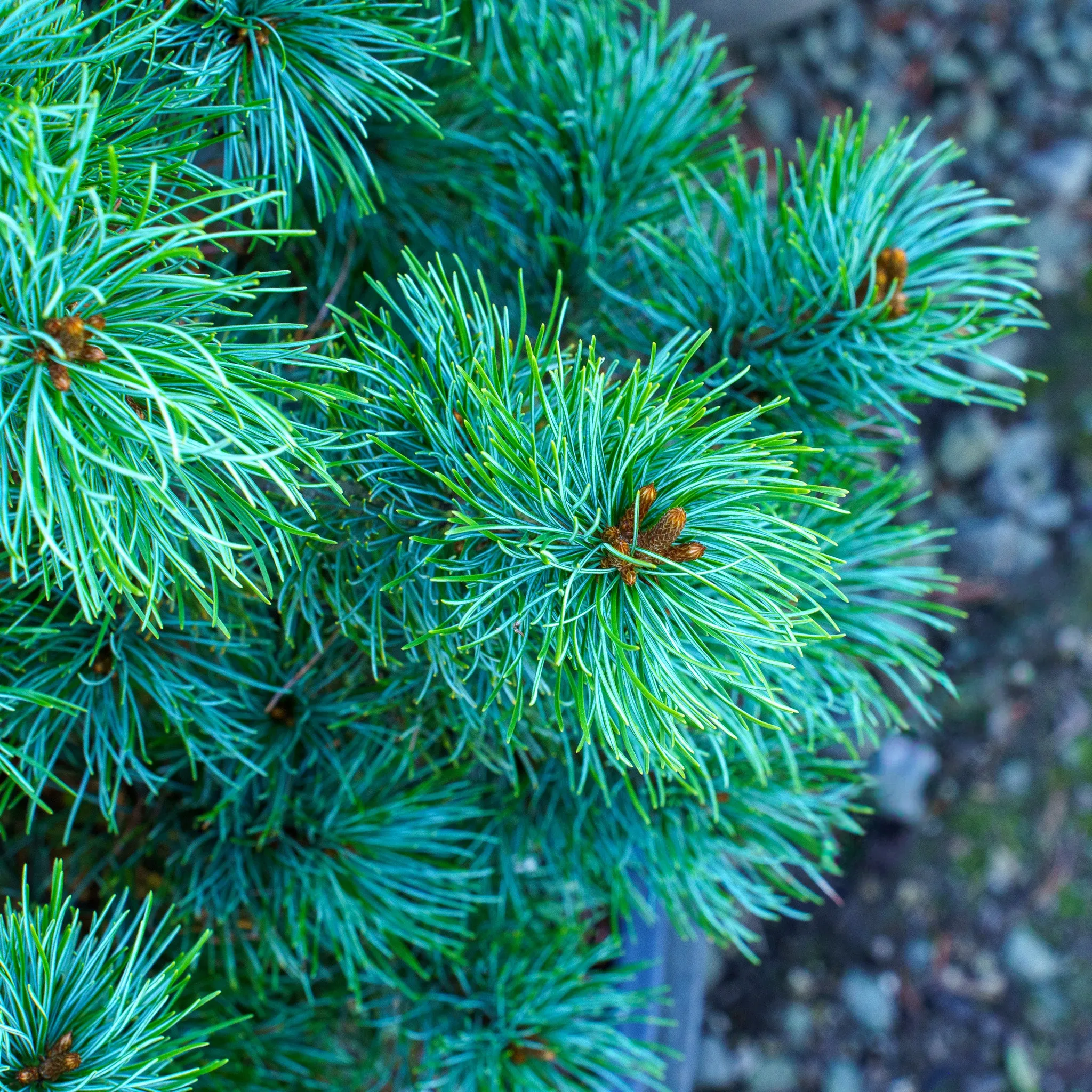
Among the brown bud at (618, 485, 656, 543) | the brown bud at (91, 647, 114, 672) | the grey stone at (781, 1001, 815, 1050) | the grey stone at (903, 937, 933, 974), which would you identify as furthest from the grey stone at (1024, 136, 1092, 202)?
the brown bud at (91, 647, 114, 672)

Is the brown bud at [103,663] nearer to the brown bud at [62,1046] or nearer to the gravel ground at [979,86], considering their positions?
the brown bud at [62,1046]

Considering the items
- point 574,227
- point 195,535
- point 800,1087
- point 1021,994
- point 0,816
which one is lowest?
point 800,1087

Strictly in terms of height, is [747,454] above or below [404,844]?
above

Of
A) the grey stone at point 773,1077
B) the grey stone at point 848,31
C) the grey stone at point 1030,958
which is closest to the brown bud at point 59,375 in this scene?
the grey stone at point 773,1077

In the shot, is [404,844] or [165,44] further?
[404,844]

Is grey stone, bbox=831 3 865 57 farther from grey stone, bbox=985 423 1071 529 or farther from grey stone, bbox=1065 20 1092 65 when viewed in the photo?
grey stone, bbox=985 423 1071 529

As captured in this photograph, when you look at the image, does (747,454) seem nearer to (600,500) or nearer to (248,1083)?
(600,500)

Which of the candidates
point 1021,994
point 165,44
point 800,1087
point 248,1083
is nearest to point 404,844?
point 248,1083

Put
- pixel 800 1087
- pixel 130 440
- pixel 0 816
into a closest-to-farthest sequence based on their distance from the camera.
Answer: pixel 130 440 < pixel 0 816 < pixel 800 1087
